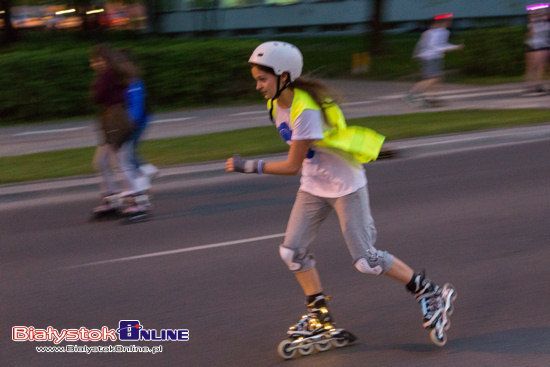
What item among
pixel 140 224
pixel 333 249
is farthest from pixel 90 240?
pixel 333 249

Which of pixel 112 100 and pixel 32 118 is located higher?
pixel 112 100

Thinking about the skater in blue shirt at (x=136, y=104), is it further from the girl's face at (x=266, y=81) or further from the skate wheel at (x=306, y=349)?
the skate wheel at (x=306, y=349)

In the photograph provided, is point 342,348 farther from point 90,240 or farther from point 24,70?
point 24,70

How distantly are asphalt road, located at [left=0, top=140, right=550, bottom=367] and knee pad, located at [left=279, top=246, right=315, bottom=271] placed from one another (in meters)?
0.51

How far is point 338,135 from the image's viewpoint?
525 centimetres

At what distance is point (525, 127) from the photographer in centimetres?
1468

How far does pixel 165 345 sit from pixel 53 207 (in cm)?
538

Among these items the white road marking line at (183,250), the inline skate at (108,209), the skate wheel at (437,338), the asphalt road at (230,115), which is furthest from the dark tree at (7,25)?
the skate wheel at (437,338)

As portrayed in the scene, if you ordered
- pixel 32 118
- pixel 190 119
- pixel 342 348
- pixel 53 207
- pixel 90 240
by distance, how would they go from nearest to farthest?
pixel 342 348 → pixel 90 240 → pixel 53 207 → pixel 190 119 → pixel 32 118

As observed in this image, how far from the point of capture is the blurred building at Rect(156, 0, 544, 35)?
121 ft

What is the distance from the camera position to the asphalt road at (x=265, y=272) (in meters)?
5.55

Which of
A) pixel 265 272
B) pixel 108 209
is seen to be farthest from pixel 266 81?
pixel 108 209

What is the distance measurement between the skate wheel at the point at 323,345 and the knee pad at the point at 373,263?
491mm

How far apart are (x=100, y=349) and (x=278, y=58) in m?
2.02
